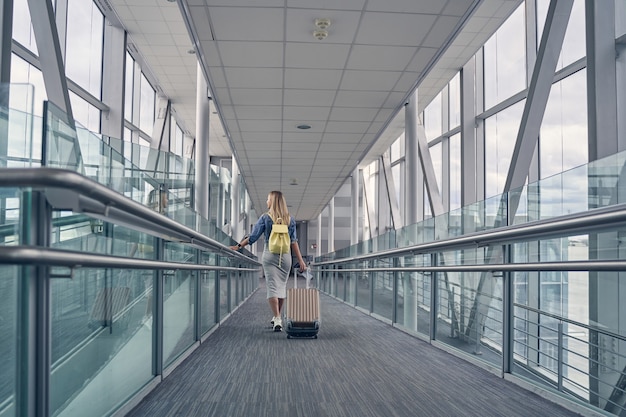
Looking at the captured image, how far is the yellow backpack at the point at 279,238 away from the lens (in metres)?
5.73

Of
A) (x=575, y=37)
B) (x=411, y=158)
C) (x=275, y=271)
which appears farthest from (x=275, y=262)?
→ (x=575, y=37)

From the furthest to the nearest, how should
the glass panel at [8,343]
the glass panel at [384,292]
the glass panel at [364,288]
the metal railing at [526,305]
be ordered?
1. the glass panel at [364,288]
2. the glass panel at [384,292]
3. the metal railing at [526,305]
4. the glass panel at [8,343]

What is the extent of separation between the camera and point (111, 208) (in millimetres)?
1904

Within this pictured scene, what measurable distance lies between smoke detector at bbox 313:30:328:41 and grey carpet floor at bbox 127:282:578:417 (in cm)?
320

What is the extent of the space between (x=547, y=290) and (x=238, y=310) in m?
5.83

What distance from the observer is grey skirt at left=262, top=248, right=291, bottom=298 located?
19.1ft

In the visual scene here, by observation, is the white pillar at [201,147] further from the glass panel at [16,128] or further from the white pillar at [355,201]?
the glass panel at [16,128]

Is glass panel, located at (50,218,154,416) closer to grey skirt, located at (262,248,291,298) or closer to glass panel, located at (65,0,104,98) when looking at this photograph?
grey skirt, located at (262,248,291,298)

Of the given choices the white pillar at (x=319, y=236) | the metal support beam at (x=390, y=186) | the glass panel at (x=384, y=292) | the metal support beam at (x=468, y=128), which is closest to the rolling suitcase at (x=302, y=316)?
the glass panel at (x=384, y=292)

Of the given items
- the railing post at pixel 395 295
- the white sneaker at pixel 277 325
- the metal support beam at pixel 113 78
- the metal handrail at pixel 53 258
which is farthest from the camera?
the metal support beam at pixel 113 78

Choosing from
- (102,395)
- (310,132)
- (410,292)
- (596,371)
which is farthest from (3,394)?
(310,132)

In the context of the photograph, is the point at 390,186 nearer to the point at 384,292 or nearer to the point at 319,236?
the point at 384,292

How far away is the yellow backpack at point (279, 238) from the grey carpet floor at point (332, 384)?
95cm

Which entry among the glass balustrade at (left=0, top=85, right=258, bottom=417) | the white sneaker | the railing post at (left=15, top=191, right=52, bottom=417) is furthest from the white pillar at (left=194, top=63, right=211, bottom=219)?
the railing post at (left=15, top=191, right=52, bottom=417)
